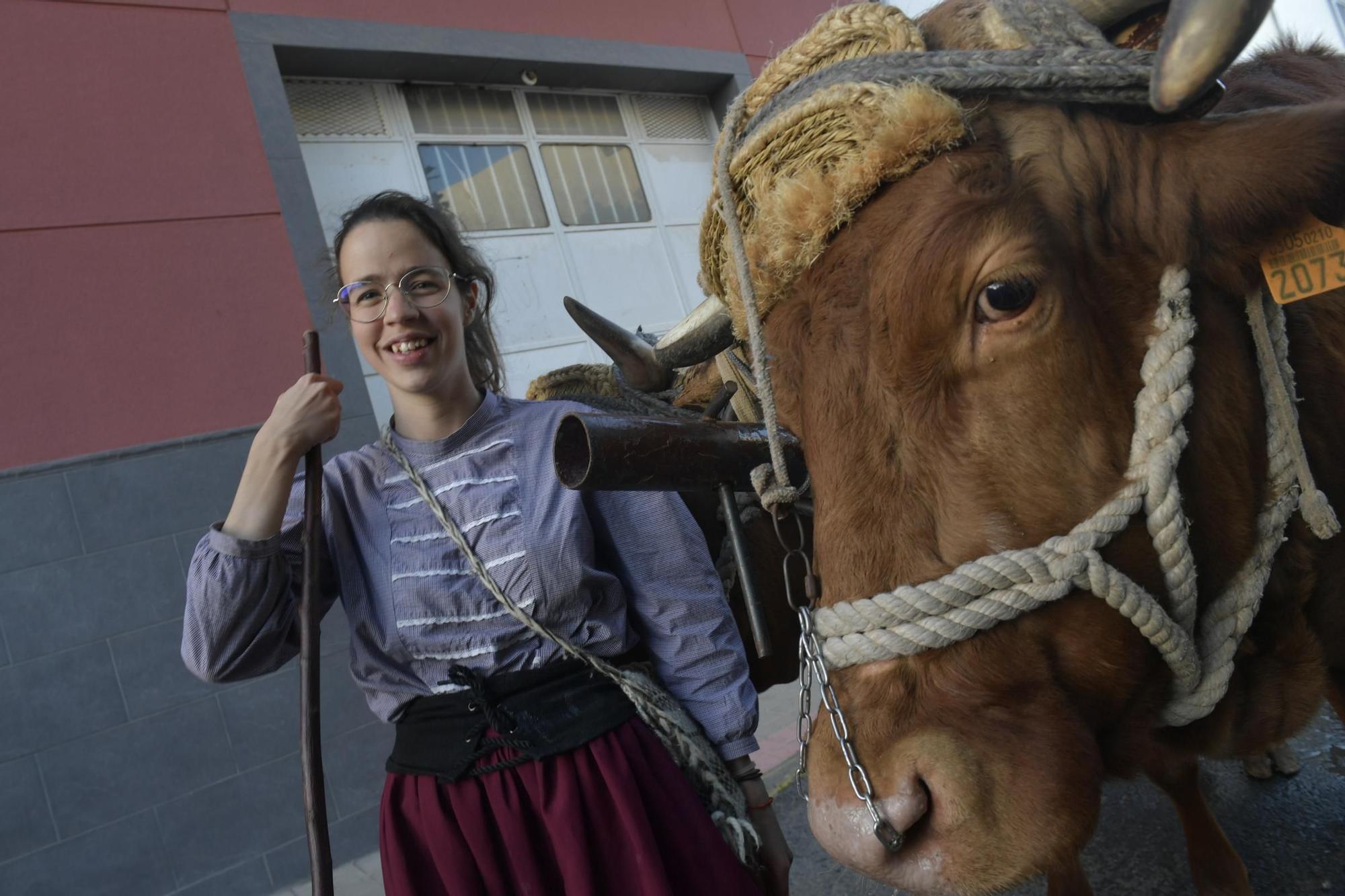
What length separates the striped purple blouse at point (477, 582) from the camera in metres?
1.60

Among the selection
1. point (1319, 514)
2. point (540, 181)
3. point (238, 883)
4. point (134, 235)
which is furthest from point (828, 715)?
point (540, 181)

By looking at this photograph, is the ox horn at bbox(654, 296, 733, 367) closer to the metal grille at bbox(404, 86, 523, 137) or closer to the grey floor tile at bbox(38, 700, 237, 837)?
the grey floor tile at bbox(38, 700, 237, 837)

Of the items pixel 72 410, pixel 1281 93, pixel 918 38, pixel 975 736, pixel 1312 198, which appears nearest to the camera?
pixel 975 736

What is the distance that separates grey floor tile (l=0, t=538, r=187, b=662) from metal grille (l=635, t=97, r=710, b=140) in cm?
495

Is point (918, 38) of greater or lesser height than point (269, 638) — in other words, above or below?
above

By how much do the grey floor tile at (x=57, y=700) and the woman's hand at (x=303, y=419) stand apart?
3.07m

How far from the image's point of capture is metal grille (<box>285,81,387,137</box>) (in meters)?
5.48

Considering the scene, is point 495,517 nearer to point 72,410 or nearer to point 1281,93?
point 1281,93

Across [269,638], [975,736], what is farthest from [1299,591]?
[269,638]

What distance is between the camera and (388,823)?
63.5 inches

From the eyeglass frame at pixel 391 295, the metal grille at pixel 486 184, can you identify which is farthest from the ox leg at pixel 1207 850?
the metal grille at pixel 486 184

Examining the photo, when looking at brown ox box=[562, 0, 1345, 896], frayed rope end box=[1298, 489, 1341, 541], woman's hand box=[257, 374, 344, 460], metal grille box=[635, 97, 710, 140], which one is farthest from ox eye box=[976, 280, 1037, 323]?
metal grille box=[635, 97, 710, 140]

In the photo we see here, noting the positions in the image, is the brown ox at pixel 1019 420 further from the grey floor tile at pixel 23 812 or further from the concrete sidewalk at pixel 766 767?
the grey floor tile at pixel 23 812

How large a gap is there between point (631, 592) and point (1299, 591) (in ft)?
4.11
